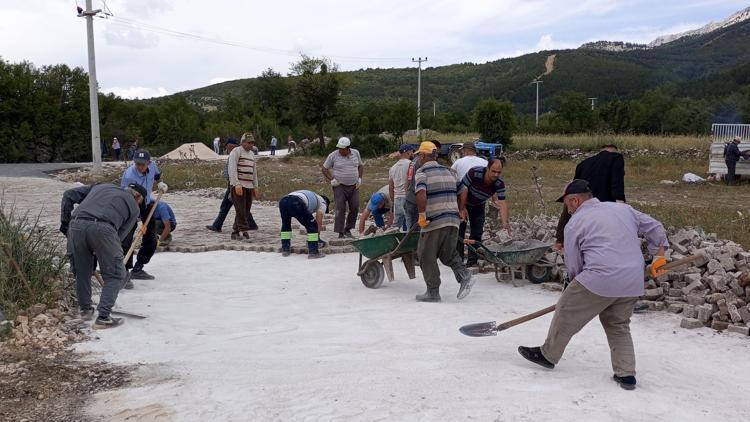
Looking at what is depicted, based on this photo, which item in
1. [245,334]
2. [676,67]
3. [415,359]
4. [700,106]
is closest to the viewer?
[415,359]

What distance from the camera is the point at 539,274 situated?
24.6ft

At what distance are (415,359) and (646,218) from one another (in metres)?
1.95

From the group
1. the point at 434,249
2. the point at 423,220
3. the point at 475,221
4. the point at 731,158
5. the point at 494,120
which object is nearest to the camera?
the point at 423,220

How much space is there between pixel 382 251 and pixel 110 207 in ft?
9.24

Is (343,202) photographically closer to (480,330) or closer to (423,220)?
(423,220)

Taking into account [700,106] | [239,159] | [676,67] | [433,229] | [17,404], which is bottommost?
[17,404]

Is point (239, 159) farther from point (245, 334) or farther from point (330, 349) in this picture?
point (330, 349)

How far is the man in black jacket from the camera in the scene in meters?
6.75

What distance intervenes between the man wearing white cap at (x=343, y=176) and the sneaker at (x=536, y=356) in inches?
213

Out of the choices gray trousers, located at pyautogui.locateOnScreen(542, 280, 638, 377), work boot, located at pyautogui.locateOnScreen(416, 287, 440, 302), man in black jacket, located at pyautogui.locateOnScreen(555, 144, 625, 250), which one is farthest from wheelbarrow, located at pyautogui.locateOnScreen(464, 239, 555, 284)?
gray trousers, located at pyautogui.locateOnScreen(542, 280, 638, 377)

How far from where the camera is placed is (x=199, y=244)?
972cm

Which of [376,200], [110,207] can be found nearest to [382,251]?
[376,200]

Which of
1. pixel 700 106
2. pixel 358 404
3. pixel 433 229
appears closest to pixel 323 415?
pixel 358 404

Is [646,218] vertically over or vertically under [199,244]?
over
